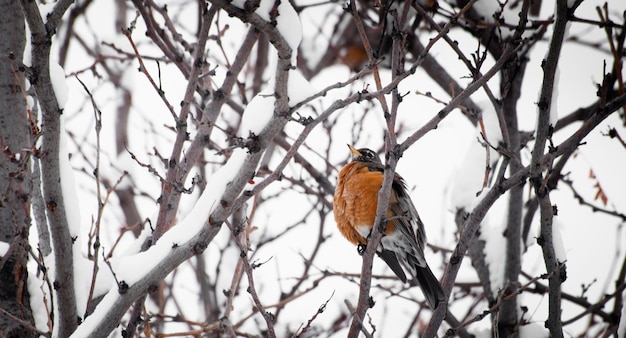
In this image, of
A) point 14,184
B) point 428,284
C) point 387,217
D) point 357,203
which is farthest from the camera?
point 357,203

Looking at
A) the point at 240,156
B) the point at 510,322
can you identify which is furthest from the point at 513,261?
the point at 240,156

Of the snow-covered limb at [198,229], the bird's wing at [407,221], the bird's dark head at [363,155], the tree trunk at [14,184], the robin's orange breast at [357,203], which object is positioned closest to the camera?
the snow-covered limb at [198,229]

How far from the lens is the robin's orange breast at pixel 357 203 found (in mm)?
4043

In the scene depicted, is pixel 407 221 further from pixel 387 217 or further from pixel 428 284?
pixel 428 284

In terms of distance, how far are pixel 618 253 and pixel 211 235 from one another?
3516mm

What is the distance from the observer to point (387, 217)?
12.8 ft

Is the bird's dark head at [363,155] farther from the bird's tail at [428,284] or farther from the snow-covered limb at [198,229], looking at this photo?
the snow-covered limb at [198,229]

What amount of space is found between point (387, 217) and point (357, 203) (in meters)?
0.28

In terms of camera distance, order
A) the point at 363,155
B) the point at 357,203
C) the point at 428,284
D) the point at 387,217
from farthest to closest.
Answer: the point at 363,155 < the point at 357,203 < the point at 387,217 < the point at 428,284

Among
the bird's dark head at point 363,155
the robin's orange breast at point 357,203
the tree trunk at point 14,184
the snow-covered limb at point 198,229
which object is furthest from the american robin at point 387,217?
the tree trunk at point 14,184

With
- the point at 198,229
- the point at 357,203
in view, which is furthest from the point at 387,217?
the point at 198,229

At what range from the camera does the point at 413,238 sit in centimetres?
387

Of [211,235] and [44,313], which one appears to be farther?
[44,313]

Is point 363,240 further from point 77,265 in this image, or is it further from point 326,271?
point 77,265
